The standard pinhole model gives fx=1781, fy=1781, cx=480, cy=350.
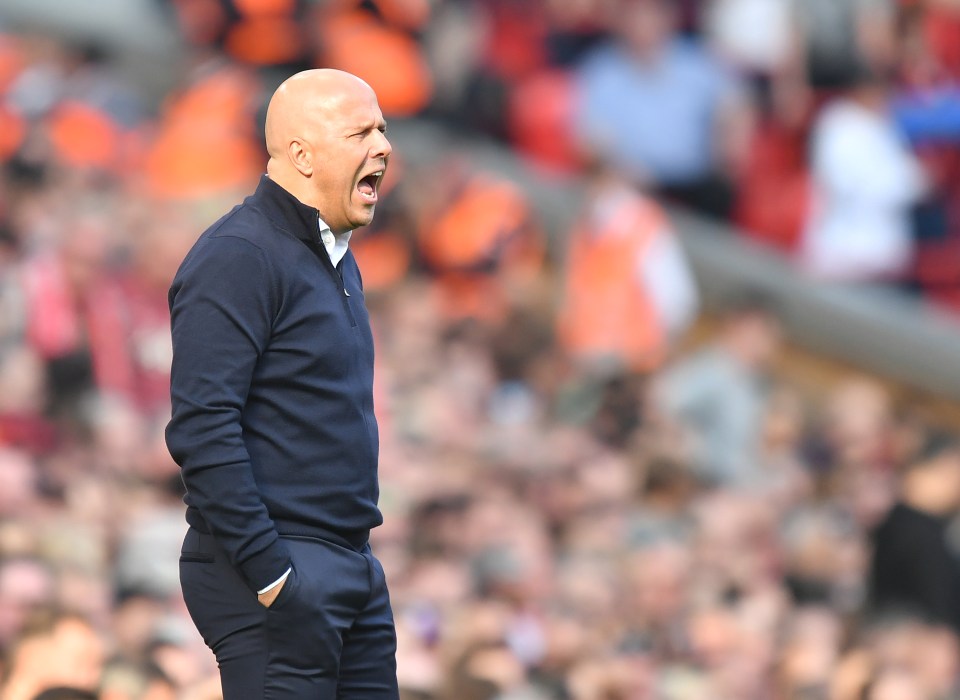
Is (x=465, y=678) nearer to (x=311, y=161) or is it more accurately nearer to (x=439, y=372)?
(x=311, y=161)

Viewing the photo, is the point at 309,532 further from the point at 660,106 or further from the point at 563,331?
the point at 660,106

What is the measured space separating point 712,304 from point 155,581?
541 cm

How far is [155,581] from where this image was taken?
6312 millimetres

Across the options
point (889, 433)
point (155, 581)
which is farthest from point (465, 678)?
point (889, 433)

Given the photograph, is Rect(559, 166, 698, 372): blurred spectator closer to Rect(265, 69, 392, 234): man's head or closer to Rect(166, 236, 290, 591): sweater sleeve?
Rect(265, 69, 392, 234): man's head

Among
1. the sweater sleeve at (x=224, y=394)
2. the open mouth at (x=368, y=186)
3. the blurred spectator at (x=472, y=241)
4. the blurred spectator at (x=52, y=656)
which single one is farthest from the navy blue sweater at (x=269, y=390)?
the blurred spectator at (x=472, y=241)

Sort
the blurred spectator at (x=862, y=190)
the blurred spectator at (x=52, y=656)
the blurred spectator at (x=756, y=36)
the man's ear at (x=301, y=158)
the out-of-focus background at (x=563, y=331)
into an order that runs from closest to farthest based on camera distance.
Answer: the man's ear at (x=301, y=158)
the blurred spectator at (x=52, y=656)
the out-of-focus background at (x=563, y=331)
the blurred spectator at (x=862, y=190)
the blurred spectator at (x=756, y=36)

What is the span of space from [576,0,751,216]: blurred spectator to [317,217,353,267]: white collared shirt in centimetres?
698

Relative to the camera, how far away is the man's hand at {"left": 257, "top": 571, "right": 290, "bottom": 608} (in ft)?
11.3

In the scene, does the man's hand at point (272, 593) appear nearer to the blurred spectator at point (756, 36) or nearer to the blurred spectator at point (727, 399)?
the blurred spectator at point (727, 399)

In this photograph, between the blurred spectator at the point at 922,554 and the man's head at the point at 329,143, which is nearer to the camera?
the man's head at the point at 329,143

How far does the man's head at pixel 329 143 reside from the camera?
3.58 meters

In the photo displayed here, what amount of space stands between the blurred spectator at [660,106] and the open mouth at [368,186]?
7.03 m

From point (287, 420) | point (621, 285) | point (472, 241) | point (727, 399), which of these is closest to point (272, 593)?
point (287, 420)
